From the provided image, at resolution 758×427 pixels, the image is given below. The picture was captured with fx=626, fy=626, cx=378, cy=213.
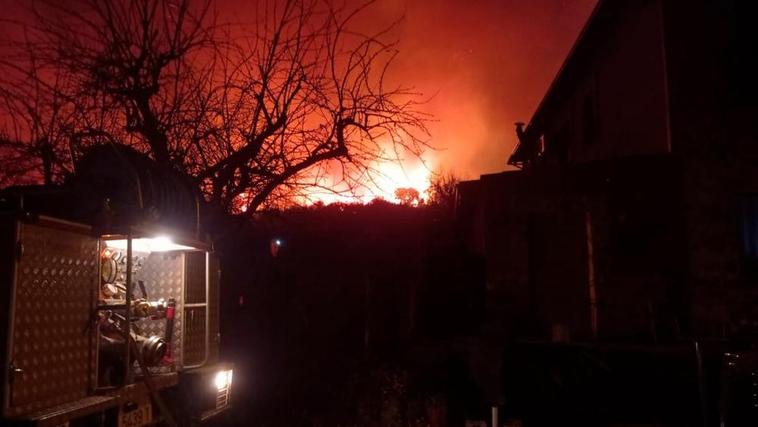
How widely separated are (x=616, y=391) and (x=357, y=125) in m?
5.40

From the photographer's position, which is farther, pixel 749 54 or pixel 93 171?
pixel 749 54

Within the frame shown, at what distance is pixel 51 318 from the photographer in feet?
14.1

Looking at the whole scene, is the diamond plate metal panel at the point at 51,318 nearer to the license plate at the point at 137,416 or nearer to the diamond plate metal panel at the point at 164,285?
the license plate at the point at 137,416

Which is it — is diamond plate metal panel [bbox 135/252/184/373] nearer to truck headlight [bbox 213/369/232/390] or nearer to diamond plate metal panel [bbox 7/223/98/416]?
truck headlight [bbox 213/369/232/390]

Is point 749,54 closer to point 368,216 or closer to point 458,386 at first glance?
point 458,386

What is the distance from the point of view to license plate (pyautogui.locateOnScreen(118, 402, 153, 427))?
4.95m

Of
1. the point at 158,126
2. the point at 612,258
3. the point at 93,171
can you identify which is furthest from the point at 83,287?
the point at 612,258

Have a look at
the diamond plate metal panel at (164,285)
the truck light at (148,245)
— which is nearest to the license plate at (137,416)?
the diamond plate metal panel at (164,285)

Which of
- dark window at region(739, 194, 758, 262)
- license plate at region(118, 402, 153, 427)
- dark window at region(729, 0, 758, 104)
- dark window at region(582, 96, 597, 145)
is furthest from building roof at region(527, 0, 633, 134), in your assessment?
license plate at region(118, 402, 153, 427)

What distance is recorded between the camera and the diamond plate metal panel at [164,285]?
6.43m

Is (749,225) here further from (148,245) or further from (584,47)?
(148,245)

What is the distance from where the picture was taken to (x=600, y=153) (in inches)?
620

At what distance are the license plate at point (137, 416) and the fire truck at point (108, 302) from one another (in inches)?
0.5

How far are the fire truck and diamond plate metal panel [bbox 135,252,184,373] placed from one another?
1cm
